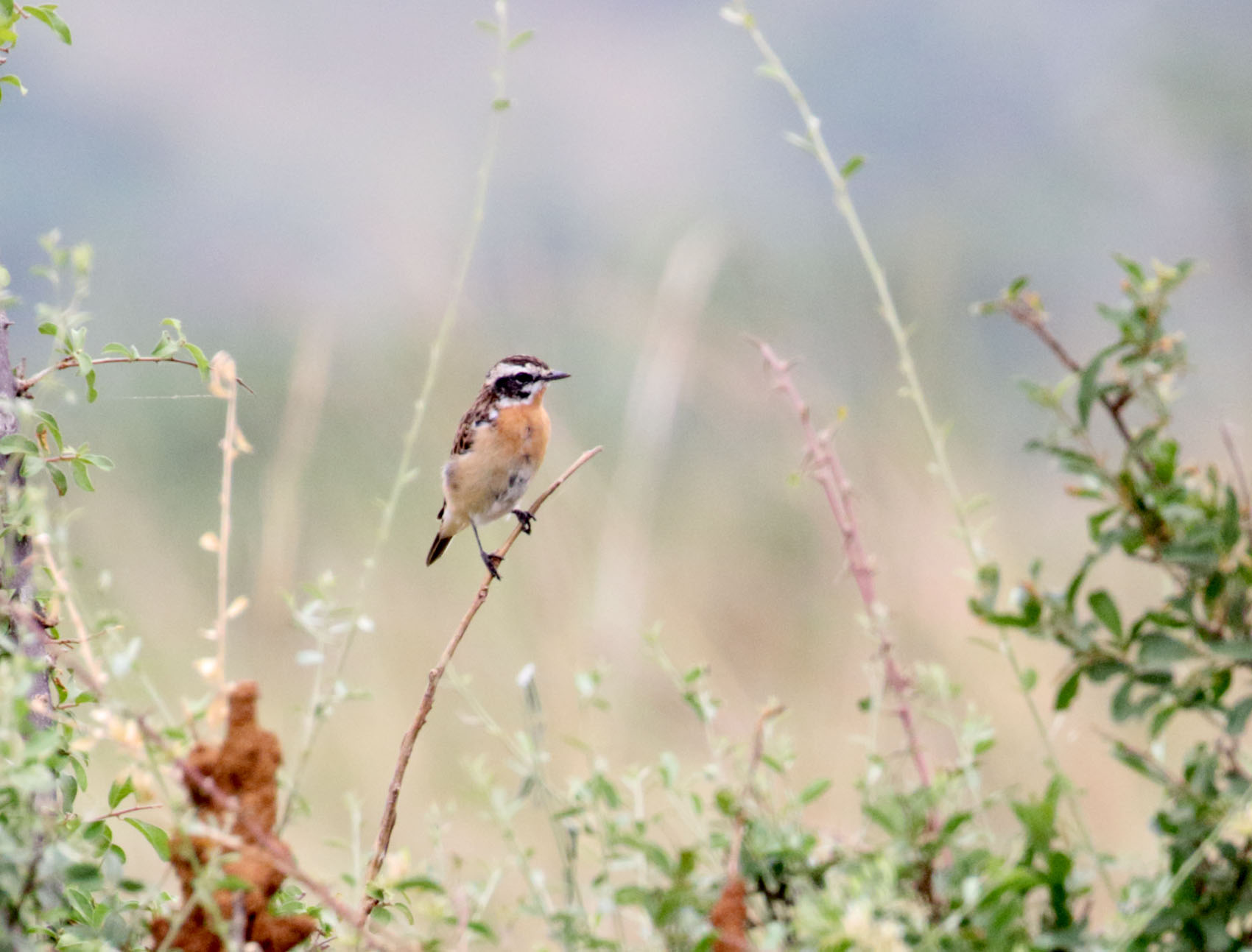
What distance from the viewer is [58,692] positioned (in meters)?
1.50

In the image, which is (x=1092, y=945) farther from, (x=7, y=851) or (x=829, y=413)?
(x=829, y=413)

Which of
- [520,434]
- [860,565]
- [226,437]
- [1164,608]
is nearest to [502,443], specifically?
[520,434]

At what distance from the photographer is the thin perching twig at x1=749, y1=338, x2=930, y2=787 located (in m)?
1.30

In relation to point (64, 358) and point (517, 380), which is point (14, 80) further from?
point (517, 380)

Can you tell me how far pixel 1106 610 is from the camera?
120 centimetres

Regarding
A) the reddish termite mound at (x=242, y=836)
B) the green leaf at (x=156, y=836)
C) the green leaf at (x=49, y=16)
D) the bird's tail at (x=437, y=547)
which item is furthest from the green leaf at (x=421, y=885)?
the bird's tail at (x=437, y=547)

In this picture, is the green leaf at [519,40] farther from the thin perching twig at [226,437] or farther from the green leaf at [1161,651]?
the green leaf at [1161,651]

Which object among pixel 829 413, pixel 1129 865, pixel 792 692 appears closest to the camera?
pixel 1129 865

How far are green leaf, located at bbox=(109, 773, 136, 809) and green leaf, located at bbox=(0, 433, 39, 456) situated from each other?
1.11 ft

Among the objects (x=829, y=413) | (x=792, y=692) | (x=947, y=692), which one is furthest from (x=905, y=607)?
(x=947, y=692)

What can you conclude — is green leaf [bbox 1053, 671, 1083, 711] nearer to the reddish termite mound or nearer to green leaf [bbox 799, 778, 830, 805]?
green leaf [bbox 799, 778, 830, 805]

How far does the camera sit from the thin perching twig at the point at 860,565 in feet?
4.27

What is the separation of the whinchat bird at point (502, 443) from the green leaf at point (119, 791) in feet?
7.25

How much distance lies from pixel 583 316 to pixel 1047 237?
5.42 metres
